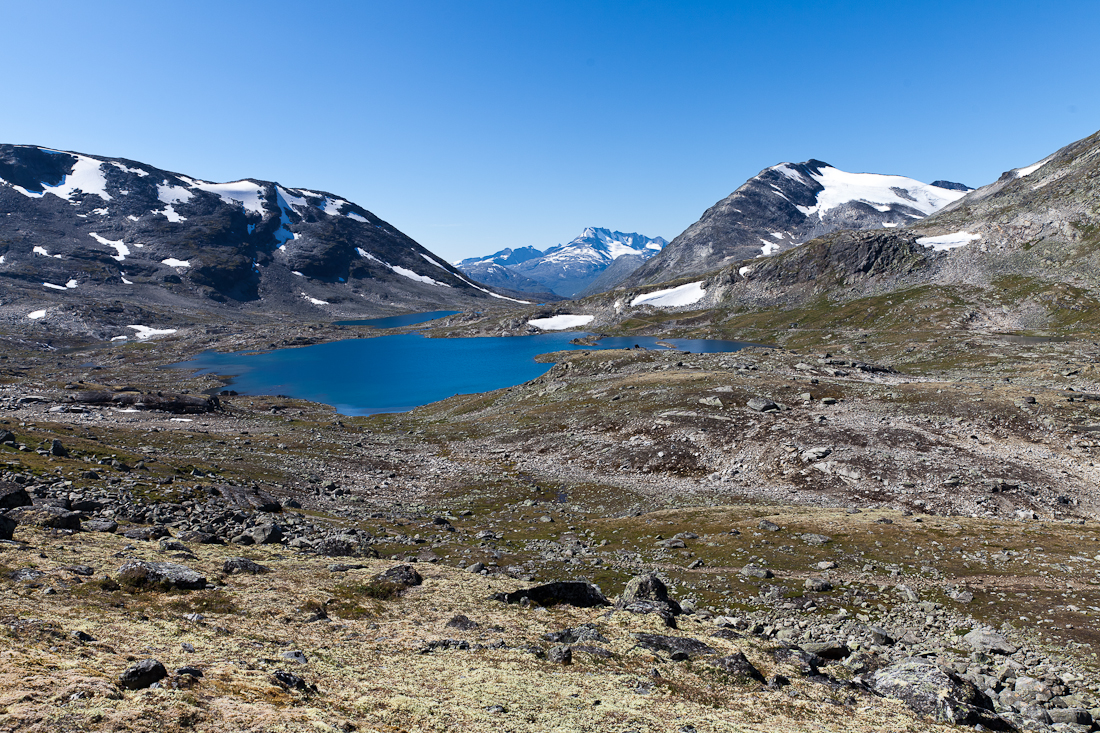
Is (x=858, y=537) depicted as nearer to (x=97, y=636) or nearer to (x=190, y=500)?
(x=97, y=636)

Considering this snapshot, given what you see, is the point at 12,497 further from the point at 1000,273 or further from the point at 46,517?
the point at 1000,273

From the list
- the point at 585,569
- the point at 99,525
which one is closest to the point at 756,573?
the point at 585,569

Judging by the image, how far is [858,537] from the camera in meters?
34.2

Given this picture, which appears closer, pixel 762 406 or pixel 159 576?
pixel 159 576

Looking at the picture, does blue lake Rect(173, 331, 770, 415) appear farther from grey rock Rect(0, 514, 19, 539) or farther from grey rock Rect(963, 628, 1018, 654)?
grey rock Rect(963, 628, 1018, 654)

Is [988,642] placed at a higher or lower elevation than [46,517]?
lower

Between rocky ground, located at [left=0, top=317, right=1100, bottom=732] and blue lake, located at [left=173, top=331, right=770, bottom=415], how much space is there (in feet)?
163

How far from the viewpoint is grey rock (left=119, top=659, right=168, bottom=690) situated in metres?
→ 12.8

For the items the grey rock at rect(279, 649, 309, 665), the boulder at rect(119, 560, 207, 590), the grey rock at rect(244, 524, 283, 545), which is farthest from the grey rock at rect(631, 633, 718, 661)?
the grey rock at rect(244, 524, 283, 545)

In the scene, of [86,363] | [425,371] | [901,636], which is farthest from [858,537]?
[86,363]

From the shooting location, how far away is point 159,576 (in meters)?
21.3

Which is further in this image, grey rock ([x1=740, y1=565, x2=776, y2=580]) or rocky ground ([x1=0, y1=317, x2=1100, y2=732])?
grey rock ([x1=740, y1=565, x2=776, y2=580])

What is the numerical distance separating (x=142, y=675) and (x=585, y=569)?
23828mm

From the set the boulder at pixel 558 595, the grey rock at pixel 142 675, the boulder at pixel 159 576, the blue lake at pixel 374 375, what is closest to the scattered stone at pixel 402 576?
the boulder at pixel 558 595
